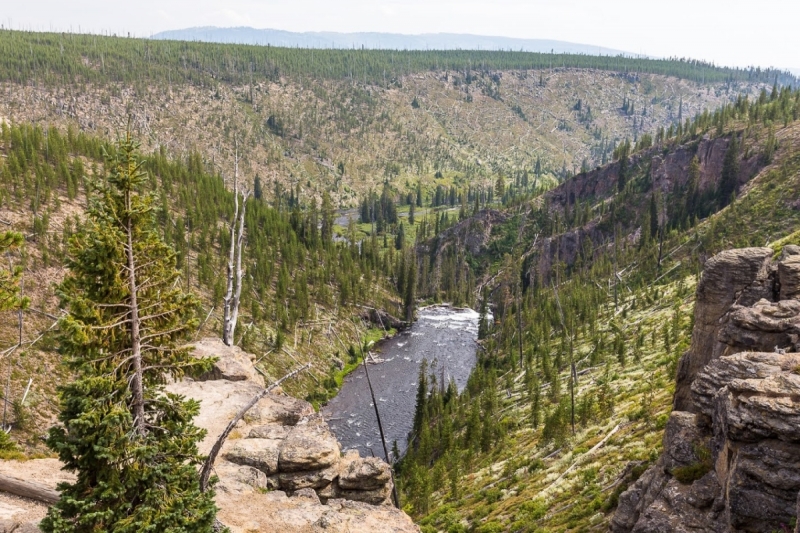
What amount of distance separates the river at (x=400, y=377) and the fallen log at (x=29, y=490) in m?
41.6

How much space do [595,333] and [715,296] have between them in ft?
223

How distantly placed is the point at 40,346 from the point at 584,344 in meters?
86.4

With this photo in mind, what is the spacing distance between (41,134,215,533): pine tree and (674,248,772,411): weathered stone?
30.0m

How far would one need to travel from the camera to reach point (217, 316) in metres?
107

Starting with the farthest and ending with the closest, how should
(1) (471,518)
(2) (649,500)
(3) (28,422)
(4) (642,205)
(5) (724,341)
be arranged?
(4) (642,205), (3) (28,422), (1) (471,518), (5) (724,341), (2) (649,500)

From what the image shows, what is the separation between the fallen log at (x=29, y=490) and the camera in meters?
24.6

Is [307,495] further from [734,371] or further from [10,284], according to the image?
[734,371]

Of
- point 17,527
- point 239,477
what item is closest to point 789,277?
point 239,477

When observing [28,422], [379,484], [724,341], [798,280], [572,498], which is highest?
[798,280]

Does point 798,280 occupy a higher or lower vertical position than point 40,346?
higher

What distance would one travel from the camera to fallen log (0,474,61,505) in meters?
24.6

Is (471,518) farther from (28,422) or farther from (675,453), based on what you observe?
(28,422)

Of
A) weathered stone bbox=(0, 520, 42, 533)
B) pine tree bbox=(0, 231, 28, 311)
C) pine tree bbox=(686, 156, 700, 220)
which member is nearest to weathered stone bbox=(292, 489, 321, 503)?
weathered stone bbox=(0, 520, 42, 533)

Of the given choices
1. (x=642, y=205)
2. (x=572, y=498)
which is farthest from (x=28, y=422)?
(x=642, y=205)
